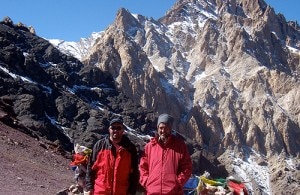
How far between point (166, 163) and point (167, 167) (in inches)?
2.0

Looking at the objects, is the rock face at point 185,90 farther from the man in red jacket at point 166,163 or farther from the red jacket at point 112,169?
the man in red jacket at point 166,163

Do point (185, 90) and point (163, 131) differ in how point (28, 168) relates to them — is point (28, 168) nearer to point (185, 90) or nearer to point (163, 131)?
point (163, 131)

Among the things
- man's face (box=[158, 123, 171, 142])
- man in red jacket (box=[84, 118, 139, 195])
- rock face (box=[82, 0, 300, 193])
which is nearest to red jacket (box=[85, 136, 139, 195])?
man in red jacket (box=[84, 118, 139, 195])

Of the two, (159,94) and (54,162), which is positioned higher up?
(159,94)

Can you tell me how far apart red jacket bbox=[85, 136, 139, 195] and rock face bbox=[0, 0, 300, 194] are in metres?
26.5

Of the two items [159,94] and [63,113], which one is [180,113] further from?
[63,113]

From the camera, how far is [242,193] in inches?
291

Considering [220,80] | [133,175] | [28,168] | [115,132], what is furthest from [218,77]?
[115,132]

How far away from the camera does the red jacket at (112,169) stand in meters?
6.13

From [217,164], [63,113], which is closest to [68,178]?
[63,113]

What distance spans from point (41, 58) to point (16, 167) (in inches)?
3091

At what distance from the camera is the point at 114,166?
20.1 ft

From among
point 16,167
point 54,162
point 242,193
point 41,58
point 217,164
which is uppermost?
point 41,58

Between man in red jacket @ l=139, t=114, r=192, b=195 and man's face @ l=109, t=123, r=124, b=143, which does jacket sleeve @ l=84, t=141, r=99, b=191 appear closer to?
man's face @ l=109, t=123, r=124, b=143
